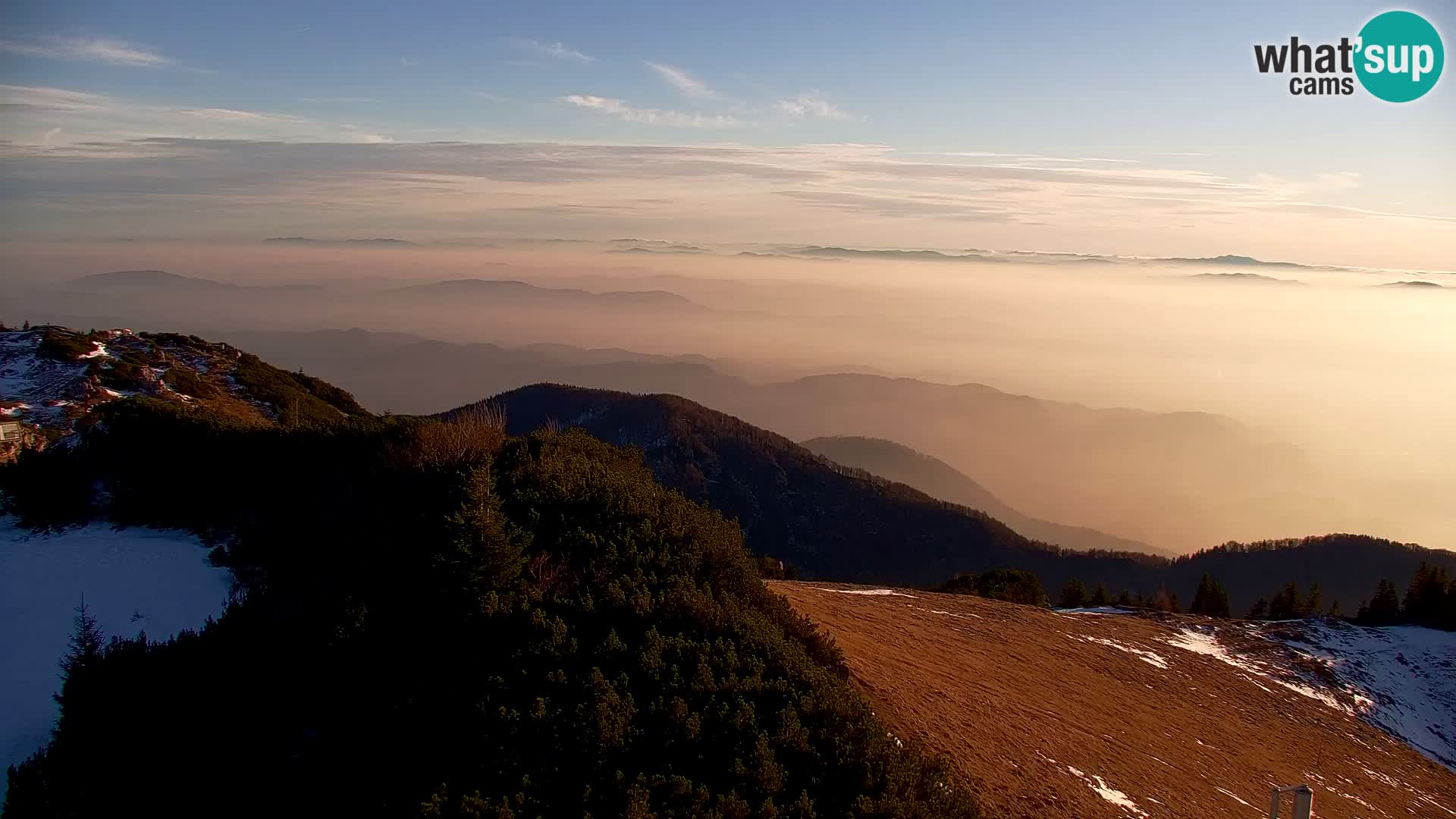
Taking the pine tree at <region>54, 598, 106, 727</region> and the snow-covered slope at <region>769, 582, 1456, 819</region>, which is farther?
the snow-covered slope at <region>769, 582, 1456, 819</region>

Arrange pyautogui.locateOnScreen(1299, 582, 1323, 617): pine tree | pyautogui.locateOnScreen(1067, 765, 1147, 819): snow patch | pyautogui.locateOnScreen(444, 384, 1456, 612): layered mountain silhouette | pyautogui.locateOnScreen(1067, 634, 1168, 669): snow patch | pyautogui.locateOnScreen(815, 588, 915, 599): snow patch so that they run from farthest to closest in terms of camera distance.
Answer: pyautogui.locateOnScreen(444, 384, 1456, 612): layered mountain silhouette
pyautogui.locateOnScreen(1299, 582, 1323, 617): pine tree
pyautogui.locateOnScreen(815, 588, 915, 599): snow patch
pyautogui.locateOnScreen(1067, 634, 1168, 669): snow patch
pyautogui.locateOnScreen(1067, 765, 1147, 819): snow patch

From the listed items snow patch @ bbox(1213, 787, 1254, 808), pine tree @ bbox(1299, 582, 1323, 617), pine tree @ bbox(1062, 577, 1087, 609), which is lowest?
pine tree @ bbox(1299, 582, 1323, 617)

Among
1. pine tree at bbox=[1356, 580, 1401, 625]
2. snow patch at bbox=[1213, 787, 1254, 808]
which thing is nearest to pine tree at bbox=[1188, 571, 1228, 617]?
pine tree at bbox=[1356, 580, 1401, 625]

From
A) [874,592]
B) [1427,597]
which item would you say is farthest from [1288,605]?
[874,592]

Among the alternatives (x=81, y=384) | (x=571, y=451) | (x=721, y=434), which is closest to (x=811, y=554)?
(x=721, y=434)

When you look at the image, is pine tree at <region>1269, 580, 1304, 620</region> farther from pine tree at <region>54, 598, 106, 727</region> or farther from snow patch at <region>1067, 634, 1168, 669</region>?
pine tree at <region>54, 598, 106, 727</region>

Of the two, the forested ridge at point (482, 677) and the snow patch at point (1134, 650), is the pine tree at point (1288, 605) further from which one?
the forested ridge at point (482, 677)

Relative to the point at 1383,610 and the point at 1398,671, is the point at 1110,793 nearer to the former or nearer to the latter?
the point at 1398,671

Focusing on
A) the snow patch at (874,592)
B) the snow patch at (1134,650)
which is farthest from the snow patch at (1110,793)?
the snow patch at (1134,650)
